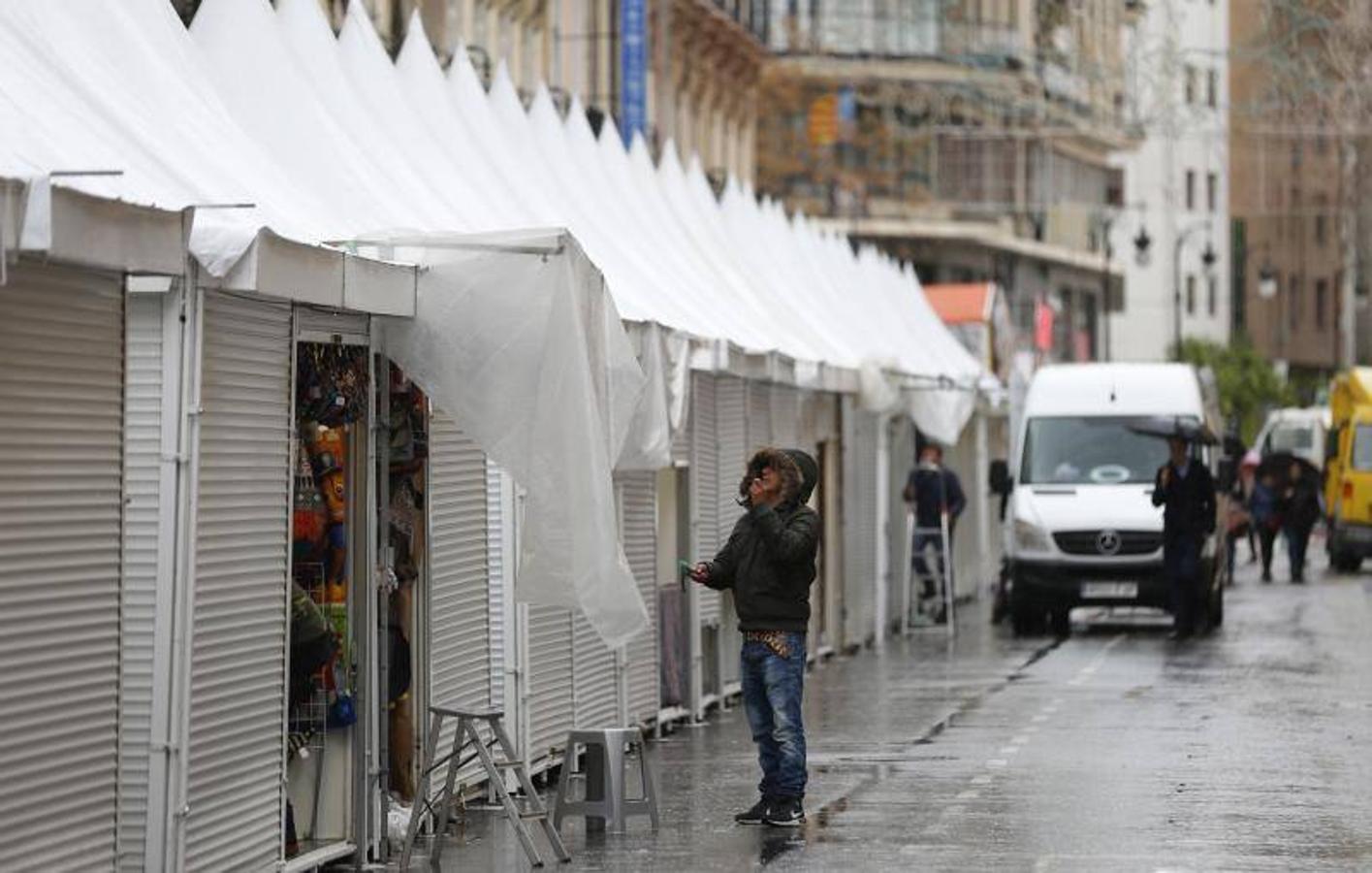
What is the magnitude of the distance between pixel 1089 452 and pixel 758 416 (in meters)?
8.48

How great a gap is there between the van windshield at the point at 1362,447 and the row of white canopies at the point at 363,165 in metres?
19.2

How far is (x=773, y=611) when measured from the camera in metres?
15.4

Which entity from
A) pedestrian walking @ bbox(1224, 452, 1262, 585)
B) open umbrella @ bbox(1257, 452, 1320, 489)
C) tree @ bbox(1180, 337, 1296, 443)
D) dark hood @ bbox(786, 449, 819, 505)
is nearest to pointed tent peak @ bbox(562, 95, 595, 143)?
dark hood @ bbox(786, 449, 819, 505)

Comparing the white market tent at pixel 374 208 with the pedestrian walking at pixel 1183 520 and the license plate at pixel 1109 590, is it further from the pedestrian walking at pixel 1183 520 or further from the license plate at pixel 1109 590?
the license plate at pixel 1109 590

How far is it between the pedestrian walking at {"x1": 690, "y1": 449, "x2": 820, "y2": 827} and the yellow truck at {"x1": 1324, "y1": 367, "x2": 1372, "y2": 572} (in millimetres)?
34034

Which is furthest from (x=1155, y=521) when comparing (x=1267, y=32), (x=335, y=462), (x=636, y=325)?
(x=335, y=462)

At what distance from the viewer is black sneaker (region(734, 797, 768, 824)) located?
1557cm

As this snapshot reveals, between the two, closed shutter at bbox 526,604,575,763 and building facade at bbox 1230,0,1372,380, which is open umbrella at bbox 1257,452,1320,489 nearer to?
closed shutter at bbox 526,604,575,763

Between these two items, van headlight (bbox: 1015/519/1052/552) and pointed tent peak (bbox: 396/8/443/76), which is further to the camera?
van headlight (bbox: 1015/519/1052/552)

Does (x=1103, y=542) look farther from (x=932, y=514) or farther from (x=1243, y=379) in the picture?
(x=1243, y=379)

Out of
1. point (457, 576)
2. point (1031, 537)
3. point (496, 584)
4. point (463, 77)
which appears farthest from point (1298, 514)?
point (457, 576)

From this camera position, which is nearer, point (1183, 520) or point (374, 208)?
point (374, 208)

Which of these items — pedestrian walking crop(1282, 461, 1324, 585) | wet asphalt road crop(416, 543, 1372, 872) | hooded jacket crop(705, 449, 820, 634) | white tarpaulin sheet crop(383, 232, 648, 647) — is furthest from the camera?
pedestrian walking crop(1282, 461, 1324, 585)

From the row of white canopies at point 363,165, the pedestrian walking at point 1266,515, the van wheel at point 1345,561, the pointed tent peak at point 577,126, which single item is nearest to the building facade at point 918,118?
the van wheel at point 1345,561
